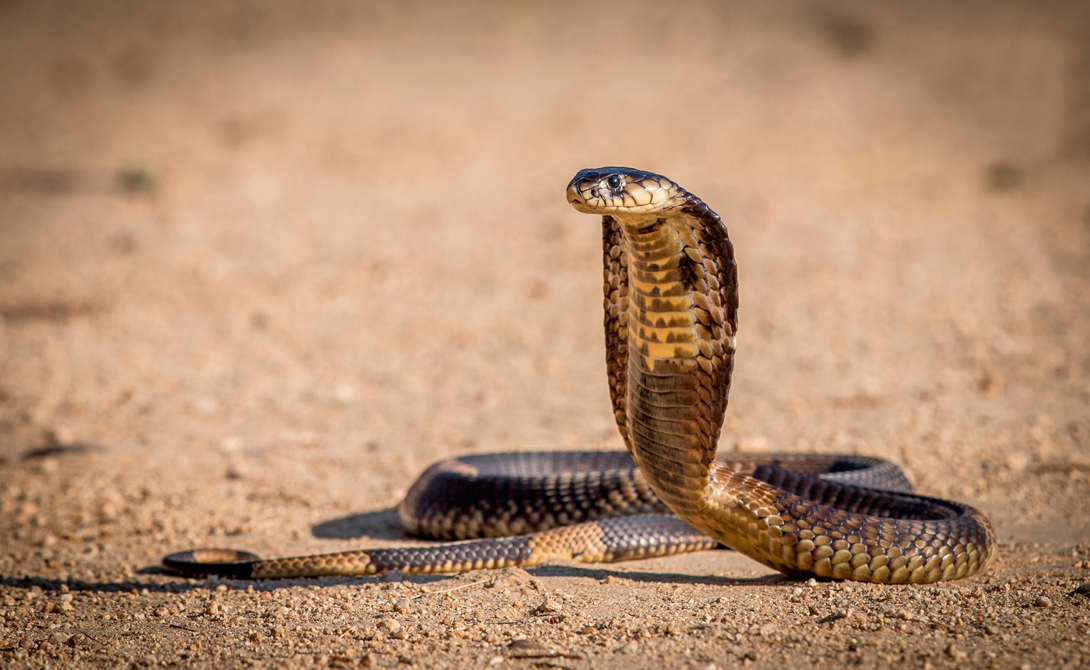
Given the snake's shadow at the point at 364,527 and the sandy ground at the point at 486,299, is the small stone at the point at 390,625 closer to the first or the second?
the sandy ground at the point at 486,299

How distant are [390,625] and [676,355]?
1.64 m

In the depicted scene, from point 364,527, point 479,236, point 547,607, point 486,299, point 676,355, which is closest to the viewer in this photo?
point 676,355

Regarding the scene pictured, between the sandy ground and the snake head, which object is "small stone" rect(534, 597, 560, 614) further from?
the snake head

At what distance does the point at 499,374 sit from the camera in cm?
1063

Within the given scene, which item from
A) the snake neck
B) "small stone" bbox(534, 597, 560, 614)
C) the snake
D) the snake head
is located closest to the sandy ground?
"small stone" bbox(534, 597, 560, 614)

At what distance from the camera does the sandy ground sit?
176 inches

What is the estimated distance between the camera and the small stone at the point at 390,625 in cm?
422

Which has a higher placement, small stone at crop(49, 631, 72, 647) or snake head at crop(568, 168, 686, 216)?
snake head at crop(568, 168, 686, 216)

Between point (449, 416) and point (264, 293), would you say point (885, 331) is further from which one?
point (264, 293)

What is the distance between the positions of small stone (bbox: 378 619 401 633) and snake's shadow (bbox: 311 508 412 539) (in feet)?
6.76

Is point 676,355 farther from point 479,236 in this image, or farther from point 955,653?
point 479,236

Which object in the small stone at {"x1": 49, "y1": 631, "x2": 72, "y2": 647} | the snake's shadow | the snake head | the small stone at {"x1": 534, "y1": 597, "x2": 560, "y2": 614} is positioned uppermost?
the snake head

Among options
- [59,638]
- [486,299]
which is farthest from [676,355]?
[486,299]

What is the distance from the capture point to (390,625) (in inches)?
167
